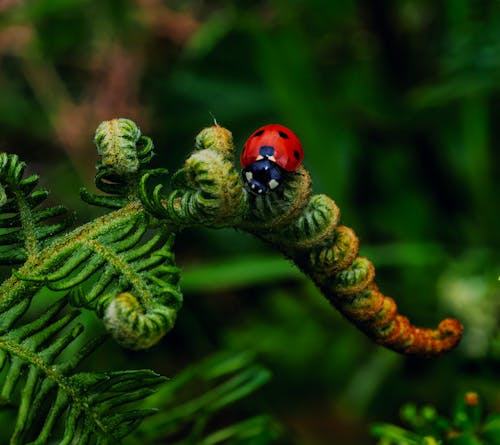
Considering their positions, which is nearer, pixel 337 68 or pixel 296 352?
pixel 296 352

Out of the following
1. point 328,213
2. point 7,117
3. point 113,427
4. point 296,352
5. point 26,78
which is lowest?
point 113,427

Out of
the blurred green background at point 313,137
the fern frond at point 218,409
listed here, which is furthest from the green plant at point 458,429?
the blurred green background at point 313,137

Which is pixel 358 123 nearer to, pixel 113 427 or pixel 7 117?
pixel 7 117

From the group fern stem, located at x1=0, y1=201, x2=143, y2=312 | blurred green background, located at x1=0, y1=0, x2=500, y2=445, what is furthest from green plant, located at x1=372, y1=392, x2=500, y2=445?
blurred green background, located at x1=0, y1=0, x2=500, y2=445

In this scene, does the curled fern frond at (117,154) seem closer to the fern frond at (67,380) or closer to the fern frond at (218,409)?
the fern frond at (67,380)

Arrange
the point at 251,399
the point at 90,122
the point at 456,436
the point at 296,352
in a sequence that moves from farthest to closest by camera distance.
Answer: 1. the point at 90,122
2. the point at 296,352
3. the point at 251,399
4. the point at 456,436

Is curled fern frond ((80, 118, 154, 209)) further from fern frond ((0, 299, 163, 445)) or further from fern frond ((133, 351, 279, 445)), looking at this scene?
fern frond ((133, 351, 279, 445))

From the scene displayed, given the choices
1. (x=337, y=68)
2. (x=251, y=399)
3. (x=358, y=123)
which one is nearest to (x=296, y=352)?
(x=251, y=399)

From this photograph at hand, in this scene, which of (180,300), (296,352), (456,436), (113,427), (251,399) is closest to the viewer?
(180,300)

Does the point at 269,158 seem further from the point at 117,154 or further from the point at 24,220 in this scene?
the point at 24,220
